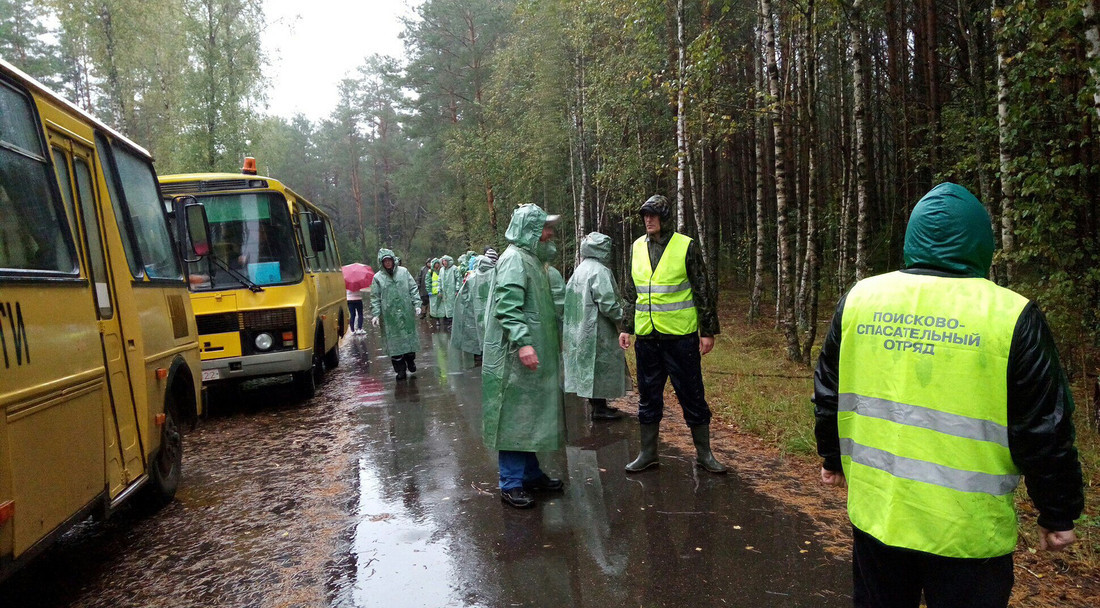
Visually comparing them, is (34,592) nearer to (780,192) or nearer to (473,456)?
(473,456)

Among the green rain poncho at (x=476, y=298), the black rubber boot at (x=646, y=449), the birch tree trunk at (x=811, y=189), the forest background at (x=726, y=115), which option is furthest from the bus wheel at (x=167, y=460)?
the birch tree trunk at (x=811, y=189)

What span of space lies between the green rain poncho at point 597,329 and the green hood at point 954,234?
4.52 m

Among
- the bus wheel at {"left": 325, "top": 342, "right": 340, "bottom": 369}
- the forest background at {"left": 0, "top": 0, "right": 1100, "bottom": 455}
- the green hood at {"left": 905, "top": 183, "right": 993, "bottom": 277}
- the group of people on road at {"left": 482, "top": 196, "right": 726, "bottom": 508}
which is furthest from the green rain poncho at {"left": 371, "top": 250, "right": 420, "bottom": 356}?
the green hood at {"left": 905, "top": 183, "right": 993, "bottom": 277}

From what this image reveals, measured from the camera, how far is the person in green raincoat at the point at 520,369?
4.42 meters

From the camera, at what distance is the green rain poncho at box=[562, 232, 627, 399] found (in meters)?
6.62

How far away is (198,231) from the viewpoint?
253 inches

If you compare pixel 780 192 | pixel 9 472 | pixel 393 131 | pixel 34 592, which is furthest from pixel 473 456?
pixel 393 131

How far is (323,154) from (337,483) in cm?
5338

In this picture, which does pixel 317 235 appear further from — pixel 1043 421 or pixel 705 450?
pixel 1043 421

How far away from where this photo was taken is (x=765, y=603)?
10.4 ft

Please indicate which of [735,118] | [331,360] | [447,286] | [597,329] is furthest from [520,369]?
[735,118]

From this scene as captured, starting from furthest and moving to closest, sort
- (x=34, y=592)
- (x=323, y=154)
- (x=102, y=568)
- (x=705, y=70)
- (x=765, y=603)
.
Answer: (x=323, y=154) → (x=705, y=70) → (x=102, y=568) → (x=34, y=592) → (x=765, y=603)

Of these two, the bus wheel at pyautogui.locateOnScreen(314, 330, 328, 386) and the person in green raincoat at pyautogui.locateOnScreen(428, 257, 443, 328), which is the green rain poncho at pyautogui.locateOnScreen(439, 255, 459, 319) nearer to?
the person in green raincoat at pyautogui.locateOnScreen(428, 257, 443, 328)

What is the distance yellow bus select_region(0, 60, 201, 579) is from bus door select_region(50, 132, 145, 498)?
0.01 metres
